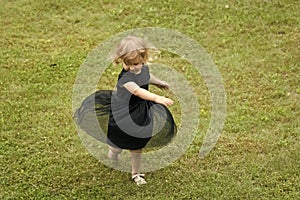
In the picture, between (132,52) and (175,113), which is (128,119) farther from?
(175,113)

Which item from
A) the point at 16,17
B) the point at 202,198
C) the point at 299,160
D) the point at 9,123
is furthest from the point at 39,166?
the point at 16,17

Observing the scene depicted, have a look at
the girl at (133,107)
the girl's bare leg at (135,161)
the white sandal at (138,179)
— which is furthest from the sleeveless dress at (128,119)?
the white sandal at (138,179)

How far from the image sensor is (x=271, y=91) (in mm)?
5559

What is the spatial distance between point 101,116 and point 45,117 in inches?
43.9

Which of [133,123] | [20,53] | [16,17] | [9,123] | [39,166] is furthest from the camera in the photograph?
[16,17]

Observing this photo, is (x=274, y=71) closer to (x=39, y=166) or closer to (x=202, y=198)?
(x=202, y=198)

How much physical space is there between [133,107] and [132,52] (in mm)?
373

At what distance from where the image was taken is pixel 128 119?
4152mm

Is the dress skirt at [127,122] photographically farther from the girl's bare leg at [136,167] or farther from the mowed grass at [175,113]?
the mowed grass at [175,113]

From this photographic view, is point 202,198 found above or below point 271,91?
below

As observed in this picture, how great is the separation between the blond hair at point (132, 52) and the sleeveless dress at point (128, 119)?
0.27ft

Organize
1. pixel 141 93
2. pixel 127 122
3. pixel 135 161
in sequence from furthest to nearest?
pixel 135 161
pixel 127 122
pixel 141 93

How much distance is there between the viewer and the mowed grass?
4414 millimetres

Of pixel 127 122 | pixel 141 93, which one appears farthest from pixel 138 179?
pixel 141 93
